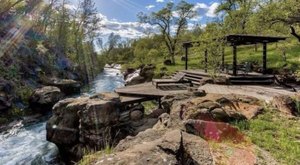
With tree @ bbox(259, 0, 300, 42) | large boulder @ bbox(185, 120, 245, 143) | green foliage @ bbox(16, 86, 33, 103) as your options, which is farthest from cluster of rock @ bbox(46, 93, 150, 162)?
green foliage @ bbox(16, 86, 33, 103)

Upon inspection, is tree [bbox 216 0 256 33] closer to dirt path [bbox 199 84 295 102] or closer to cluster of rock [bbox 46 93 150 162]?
dirt path [bbox 199 84 295 102]

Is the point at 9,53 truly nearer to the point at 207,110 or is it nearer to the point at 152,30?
the point at 207,110

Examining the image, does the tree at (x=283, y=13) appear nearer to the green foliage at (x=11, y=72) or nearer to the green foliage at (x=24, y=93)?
the green foliage at (x=24, y=93)

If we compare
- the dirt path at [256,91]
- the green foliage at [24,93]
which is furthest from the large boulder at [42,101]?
the dirt path at [256,91]

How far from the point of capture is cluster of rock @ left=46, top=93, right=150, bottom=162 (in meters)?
11.1

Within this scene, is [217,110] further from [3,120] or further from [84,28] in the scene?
[84,28]

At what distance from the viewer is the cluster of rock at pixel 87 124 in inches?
439

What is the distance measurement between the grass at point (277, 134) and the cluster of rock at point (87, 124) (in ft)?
18.9

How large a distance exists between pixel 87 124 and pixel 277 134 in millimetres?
7224

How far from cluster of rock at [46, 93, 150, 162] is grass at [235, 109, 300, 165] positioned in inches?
227

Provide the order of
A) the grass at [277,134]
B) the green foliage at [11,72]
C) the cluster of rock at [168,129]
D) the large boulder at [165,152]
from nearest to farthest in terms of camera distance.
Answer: the large boulder at [165,152] < the cluster of rock at [168,129] < the grass at [277,134] < the green foliage at [11,72]

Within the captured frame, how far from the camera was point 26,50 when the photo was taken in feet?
97.3

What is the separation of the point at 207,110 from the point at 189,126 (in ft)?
4.69

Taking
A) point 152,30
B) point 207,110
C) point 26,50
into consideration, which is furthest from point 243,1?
point 207,110
